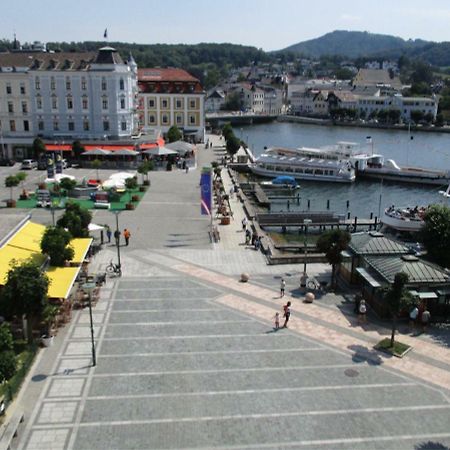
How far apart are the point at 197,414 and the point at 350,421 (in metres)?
5.06

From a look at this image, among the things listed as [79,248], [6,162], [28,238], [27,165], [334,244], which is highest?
[334,244]

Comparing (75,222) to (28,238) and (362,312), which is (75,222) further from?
(362,312)

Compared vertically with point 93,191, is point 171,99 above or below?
above

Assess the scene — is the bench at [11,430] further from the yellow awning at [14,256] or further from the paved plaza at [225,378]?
the yellow awning at [14,256]

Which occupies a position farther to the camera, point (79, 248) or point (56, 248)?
point (79, 248)

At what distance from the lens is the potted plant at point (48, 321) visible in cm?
2173

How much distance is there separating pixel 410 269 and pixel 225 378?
11453 mm

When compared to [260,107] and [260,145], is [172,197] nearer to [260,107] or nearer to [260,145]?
[260,145]

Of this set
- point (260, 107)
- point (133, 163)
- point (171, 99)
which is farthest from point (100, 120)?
point (260, 107)

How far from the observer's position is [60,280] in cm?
2516

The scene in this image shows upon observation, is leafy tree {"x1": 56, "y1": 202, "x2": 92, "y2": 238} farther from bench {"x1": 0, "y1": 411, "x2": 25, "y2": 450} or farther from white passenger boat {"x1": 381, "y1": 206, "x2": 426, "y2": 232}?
white passenger boat {"x1": 381, "y1": 206, "x2": 426, "y2": 232}

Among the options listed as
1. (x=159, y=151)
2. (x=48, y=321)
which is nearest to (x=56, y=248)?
(x=48, y=321)

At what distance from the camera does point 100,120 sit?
7575 cm

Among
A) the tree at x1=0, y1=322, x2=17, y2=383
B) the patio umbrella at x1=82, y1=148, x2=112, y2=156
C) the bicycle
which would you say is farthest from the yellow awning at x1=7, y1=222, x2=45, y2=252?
the patio umbrella at x1=82, y1=148, x2=112, y2=156
